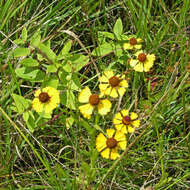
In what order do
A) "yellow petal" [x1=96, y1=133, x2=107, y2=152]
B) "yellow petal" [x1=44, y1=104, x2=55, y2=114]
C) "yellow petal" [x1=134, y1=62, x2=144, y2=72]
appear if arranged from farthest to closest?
"yellow petal" [x1=134, y1=62, x2=144, y2=72] → "yellow petal" [x1=44, y1=104, x2=55, y2=114] → "yellow petal" [x1=96, y1=133, x2=107, y2=152]

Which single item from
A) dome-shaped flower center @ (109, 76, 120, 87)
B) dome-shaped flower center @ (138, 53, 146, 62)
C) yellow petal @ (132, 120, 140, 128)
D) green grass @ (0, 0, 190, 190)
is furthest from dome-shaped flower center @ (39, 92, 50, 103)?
dome-shaped flower center @ (138, 53, 146, 62)

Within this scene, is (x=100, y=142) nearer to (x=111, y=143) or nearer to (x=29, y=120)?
(x=111, y=143)

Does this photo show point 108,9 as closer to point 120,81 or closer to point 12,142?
point 120,81

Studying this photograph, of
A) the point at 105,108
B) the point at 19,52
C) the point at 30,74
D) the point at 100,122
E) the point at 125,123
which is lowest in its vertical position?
the point at 100,122

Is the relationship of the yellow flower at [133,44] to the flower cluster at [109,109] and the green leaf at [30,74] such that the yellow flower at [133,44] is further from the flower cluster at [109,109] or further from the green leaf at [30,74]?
the green leaf at [30,74]

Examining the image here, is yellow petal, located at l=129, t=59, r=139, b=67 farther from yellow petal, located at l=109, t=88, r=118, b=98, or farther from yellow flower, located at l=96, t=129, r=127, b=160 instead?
yellow flower, located at l=96, t=129, r=127, b=160

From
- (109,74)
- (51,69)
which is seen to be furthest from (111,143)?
(51,69)
